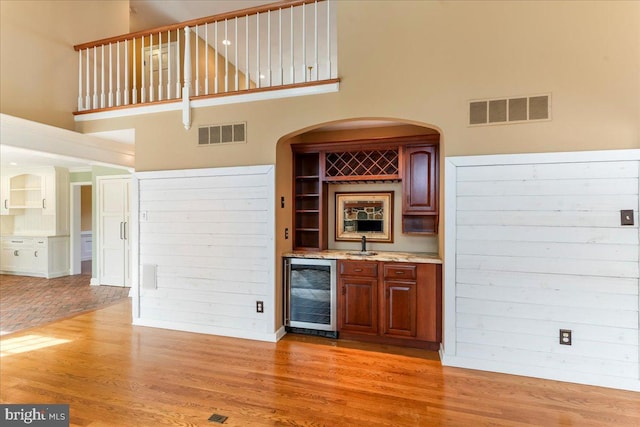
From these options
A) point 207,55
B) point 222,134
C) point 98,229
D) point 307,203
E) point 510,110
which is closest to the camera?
point 510,110

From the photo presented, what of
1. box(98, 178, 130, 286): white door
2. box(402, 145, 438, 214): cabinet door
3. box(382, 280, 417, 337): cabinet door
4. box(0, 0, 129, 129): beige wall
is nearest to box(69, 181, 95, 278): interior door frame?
box(98, 178, 130, 286): white door

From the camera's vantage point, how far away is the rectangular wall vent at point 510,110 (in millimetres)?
2787

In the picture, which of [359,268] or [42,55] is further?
[42,55]

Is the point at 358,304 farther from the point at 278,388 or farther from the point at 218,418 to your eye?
the point at 218,418

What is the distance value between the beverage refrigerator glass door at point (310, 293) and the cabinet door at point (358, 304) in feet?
0.35

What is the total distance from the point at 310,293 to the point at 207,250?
133 cm

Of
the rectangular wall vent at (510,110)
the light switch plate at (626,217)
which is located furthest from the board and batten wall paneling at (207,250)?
the light switch plate at (626,217)

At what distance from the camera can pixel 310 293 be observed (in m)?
3.70

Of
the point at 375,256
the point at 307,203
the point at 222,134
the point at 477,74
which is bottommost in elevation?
the point at 375,256

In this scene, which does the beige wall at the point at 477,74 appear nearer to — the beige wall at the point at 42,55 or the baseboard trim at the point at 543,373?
the baseboard trim at the point at 543,373

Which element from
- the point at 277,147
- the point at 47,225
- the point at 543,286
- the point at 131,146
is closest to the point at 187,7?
the point at 131,146

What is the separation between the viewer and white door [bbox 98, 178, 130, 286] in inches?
239

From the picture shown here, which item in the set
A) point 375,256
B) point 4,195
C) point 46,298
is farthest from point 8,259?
point 375,256

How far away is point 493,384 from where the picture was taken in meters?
2.65
